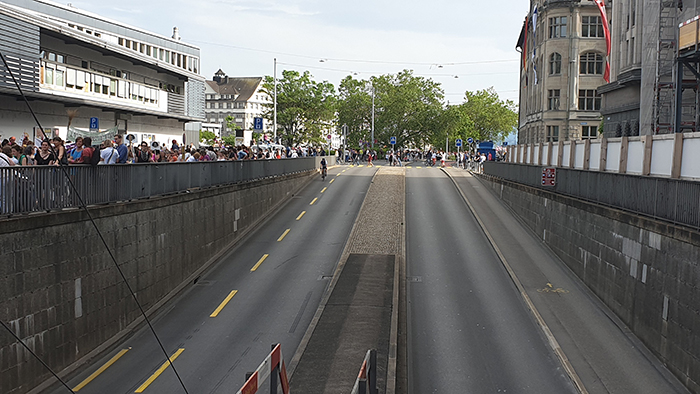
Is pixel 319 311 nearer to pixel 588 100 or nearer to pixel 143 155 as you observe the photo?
pixel 143 155

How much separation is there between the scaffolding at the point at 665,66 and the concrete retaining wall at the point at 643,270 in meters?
11.2

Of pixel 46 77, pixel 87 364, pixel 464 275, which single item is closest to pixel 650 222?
pixel 464 275

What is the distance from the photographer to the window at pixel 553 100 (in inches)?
2297

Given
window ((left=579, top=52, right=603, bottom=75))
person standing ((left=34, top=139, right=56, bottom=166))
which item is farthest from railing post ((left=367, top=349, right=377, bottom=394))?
window ((left=579, top=52, right=603, bottom=75))

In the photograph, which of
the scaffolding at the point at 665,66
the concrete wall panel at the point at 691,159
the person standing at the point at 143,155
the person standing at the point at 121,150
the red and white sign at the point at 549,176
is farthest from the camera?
the scaffolding at the point at 665,66

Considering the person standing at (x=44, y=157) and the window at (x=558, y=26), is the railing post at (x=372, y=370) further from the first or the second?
the window at (x=558, y=26)

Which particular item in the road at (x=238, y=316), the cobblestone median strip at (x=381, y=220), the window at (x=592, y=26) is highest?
the window at (x=592, y=26)

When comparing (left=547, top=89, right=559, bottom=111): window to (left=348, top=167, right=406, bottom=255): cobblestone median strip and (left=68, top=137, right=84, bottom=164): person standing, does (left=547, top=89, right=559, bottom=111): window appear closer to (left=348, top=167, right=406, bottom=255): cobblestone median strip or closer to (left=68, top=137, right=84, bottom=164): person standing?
(left=348, top=167, right=406, bottom=255): cobblestone median strip

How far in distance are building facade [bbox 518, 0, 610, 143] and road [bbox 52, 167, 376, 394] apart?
32.5 meters

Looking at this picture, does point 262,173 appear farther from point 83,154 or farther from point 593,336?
point 593,336

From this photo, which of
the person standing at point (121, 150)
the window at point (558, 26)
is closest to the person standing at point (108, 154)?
the person standing at point (121, 150)

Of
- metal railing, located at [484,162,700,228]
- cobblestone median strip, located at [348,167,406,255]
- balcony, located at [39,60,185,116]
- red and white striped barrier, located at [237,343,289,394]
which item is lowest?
cobblestone median strip, located at [348,167,406,255]

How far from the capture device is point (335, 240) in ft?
94.2

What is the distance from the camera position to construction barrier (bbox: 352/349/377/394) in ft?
23.3
